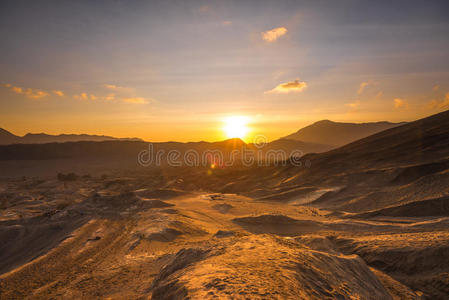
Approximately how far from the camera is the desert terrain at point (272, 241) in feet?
9.71

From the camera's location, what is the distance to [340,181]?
1870 centimetres

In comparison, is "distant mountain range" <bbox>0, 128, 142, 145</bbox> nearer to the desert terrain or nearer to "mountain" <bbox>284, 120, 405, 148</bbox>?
the desert terrain

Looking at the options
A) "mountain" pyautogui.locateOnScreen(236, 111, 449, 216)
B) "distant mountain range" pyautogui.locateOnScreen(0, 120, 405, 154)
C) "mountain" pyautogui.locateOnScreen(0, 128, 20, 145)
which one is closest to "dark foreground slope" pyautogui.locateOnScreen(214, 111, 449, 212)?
"mountain" pyautogui.locateOnScreen(236, 111, 449, 216)

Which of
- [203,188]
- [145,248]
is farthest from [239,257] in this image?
[203,188]

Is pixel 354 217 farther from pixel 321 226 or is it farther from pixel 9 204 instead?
pixel 9 204

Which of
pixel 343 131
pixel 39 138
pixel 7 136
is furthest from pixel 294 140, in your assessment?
pixel 7 136

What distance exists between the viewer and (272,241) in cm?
445

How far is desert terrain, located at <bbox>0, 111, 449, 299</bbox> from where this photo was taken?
9.71 ft

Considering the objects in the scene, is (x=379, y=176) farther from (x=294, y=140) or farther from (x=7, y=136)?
(x=7, y=136)

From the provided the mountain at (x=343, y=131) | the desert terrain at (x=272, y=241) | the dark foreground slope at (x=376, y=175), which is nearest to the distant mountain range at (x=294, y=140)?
the mountain at (x=343, y=131)

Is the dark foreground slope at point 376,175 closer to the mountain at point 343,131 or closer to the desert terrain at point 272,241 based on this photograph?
the desert terrain at point 272,241

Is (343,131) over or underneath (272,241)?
over

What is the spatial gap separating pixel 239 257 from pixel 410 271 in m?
4.14

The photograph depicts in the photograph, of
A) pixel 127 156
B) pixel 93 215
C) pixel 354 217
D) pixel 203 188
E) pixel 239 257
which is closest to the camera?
pixel 239 257
